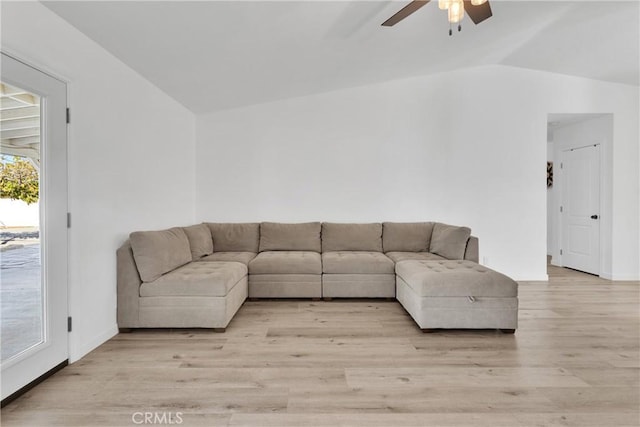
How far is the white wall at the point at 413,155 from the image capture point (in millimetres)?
4602

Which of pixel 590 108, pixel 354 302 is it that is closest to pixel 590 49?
pixel 590 108

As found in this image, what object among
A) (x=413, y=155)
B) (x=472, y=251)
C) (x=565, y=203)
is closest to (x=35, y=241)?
(x=472, y=251)

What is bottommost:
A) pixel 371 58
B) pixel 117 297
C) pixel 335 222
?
pixel 117 297

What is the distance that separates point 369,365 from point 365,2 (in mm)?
2845

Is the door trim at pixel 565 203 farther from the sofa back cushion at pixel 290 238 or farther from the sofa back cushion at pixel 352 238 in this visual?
the sofa back cushion at pixel 290 238

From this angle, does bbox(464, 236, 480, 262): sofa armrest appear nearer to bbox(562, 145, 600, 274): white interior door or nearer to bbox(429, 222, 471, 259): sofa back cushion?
bbox(429, 222, 471, 259): sofa back cushion

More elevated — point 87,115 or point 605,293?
point 87,115

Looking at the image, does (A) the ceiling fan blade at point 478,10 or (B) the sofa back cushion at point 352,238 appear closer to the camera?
(A) the ceiling fan blade at point 478,10

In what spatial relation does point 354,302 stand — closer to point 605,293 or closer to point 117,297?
point 117,297

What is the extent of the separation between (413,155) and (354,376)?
3433 mm

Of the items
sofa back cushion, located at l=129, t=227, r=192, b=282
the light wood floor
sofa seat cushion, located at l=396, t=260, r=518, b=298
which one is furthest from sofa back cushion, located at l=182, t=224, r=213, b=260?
sofa seat cushion, located at l=396, t=260, r=518, b=298

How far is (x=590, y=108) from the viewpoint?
182 inches

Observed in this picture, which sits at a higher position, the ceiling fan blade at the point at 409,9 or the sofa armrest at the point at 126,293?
the ceiling fan blade at the point at 409,9

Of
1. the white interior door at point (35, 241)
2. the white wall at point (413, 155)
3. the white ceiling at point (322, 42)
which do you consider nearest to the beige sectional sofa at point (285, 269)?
the white wall at point (413, 155)
